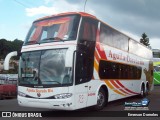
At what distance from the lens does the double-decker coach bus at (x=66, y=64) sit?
1195 centimetres

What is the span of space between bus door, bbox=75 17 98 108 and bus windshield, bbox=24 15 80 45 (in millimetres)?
367

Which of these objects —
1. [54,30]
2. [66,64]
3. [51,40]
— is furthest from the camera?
[54,30]

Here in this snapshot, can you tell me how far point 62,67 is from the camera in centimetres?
1200

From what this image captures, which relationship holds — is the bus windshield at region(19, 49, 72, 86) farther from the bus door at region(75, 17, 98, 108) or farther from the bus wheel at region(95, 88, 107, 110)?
the bus wheel at region(95, 88, 107, 110)

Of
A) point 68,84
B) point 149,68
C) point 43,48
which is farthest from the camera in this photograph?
point 149,68

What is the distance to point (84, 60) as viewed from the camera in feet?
42.2

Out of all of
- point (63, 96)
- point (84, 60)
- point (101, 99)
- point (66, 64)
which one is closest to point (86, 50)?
point (84, 60)

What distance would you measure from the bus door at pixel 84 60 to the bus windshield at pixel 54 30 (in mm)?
367

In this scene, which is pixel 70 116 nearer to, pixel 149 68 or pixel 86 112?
pixel 86 112

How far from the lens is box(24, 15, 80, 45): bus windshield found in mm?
12711

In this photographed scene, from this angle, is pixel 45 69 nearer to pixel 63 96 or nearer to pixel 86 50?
pixel 63 96

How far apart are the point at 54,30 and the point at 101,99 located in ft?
12.5

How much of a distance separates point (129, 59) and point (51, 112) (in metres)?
7.14

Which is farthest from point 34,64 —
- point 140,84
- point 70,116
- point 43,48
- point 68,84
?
point 140,84
